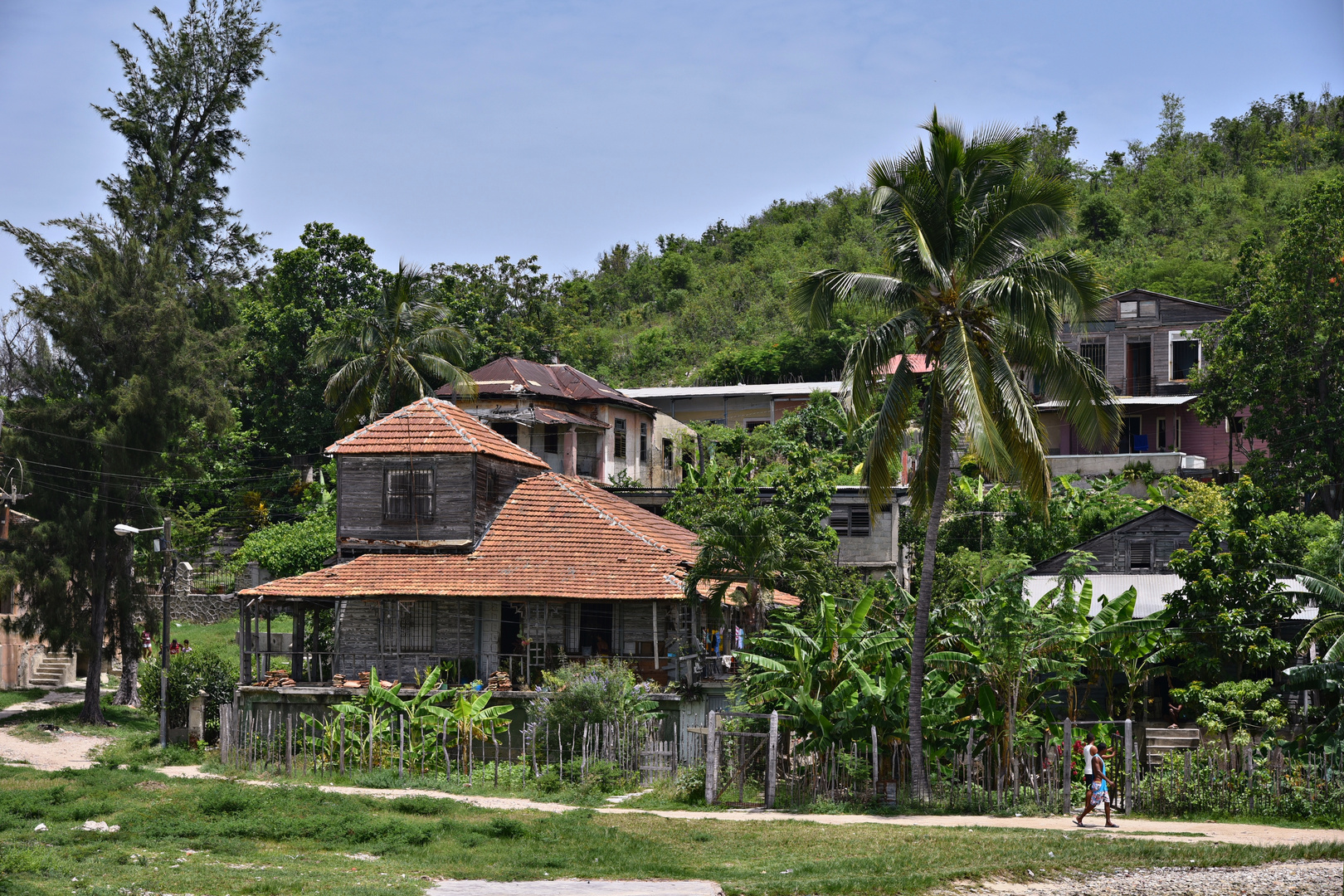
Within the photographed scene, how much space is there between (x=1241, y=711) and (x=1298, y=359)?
75.0 feet

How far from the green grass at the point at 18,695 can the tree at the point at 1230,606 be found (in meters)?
34.9

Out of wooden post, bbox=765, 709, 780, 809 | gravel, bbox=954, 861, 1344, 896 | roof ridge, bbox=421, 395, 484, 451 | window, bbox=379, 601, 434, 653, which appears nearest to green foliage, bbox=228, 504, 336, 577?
roof ridge, bbox=421, 395, 484, 451

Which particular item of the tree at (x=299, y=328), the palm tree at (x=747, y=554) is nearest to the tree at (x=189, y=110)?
the tree at (x=299, y=328)

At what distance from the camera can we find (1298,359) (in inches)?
1647

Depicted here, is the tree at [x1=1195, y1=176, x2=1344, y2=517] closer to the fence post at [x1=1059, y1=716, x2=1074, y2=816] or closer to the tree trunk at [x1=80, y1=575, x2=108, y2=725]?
the fence post at [x1=1059, y1=716, x2=1074, y2=816]

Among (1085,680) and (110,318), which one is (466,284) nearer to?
(110,318)

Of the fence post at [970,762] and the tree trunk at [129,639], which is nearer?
the fence post at [970,762]

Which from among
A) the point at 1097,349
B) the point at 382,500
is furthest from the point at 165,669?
the point at 1097,349

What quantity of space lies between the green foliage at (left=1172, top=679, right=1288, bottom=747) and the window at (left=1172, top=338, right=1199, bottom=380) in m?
32.7

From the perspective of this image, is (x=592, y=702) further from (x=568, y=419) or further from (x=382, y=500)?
(x=568, y=419)

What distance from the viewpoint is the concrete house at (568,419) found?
48.3 m

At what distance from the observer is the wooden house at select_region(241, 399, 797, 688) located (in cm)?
3134

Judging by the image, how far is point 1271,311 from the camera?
42.0 meters

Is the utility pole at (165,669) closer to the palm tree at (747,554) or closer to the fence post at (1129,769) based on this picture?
the palm tree at (747,554)
